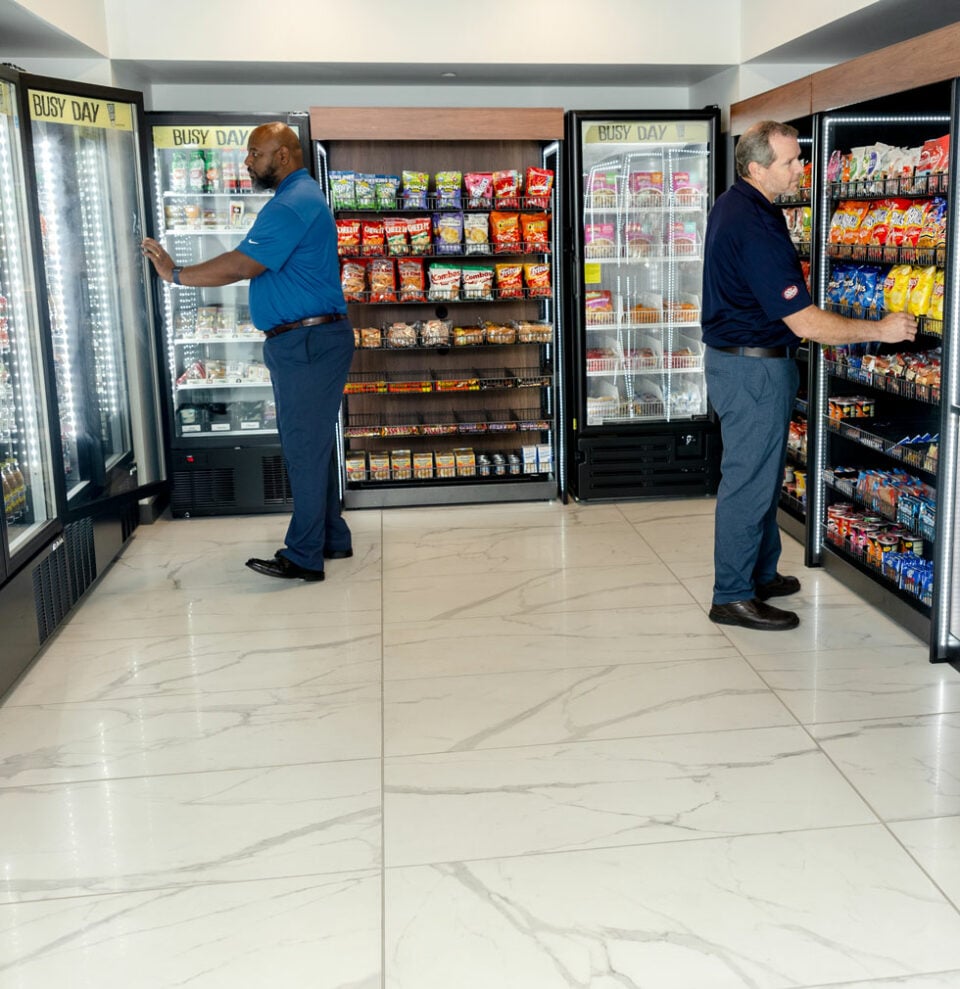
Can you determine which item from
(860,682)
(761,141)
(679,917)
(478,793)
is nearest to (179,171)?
(761,141)

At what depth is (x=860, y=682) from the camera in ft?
12.4

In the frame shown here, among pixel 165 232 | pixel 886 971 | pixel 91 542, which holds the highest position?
pixel 165 232

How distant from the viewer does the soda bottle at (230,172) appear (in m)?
6.07

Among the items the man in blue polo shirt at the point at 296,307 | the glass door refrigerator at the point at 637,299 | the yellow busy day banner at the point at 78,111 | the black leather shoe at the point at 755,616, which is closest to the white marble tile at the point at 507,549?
the man in blue polo shirt at the point at 296,307

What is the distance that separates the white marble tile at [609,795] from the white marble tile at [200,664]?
795mm

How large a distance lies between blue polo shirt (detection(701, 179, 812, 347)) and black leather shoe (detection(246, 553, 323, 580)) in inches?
79.4

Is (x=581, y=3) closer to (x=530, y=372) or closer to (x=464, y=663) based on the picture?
(x=530, y=372)

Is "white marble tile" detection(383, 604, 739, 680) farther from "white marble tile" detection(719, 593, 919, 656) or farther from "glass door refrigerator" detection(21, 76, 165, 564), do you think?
"glass door refrigerator" detection(21, 76, 165, 564)

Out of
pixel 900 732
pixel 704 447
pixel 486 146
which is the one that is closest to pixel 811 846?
pixel 900 732

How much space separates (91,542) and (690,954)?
3.49m

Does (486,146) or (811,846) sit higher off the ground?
(486,146)

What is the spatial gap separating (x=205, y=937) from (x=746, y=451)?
102 inches

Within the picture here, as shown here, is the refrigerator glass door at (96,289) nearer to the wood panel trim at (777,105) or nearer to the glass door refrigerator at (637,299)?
the glass door refrigerator at (637,299)

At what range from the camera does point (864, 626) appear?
4.30 metres
